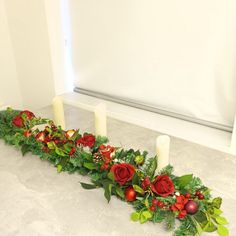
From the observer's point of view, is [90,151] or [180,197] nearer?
[180,197]

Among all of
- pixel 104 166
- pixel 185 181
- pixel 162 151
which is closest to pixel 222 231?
pixel 185 181

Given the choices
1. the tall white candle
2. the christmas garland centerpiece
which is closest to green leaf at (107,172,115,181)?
the christmas garland centerpiece

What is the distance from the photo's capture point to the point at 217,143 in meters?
1.04

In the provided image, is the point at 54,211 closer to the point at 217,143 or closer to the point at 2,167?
the point at 2,167

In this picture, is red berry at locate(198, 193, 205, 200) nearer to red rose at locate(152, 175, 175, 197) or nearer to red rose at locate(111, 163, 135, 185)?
red rose at locate(152, 175, 175, 197)

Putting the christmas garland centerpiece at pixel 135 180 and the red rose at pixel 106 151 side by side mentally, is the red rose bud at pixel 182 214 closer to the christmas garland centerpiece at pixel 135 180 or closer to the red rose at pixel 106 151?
the christmas garland centerpiece at pixel 135 180

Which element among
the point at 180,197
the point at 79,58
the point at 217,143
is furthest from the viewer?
the point at 79,58

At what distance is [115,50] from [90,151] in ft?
2.13

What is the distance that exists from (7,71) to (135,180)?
132cm

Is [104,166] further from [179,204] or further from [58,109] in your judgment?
[58,109]

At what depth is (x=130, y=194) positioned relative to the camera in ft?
2.41

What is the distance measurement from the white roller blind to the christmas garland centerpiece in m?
0.46

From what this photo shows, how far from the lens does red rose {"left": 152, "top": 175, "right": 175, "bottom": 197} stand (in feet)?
2.21

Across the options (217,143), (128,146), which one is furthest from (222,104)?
(128,146)
